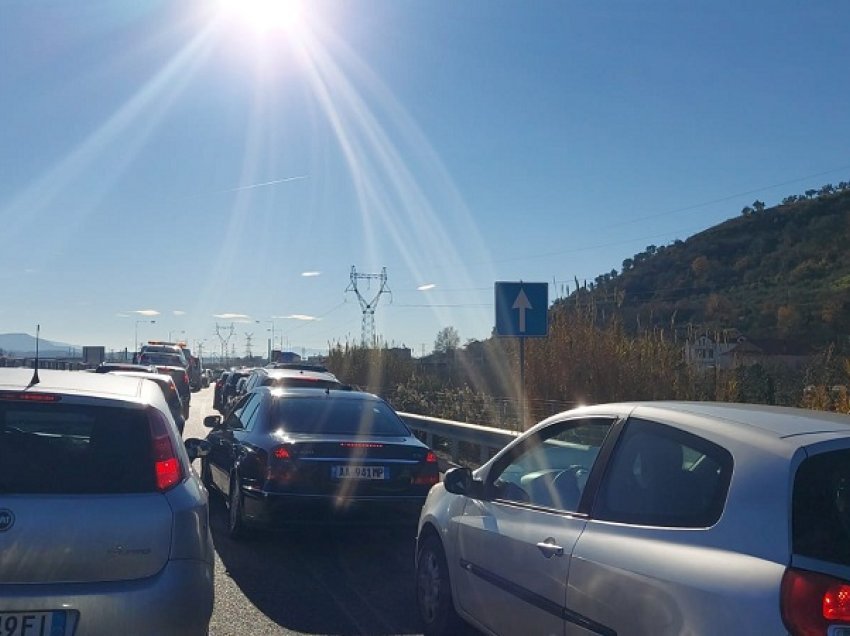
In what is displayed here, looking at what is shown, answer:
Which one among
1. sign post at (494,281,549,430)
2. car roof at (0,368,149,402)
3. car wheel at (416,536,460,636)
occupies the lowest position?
car wheel at (416,536,460,636)

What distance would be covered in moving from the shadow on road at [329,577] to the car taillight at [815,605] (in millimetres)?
3433

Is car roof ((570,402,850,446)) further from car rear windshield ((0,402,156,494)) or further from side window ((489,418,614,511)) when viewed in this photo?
car rear windshield ((0,402,156,494))

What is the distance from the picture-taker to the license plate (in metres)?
3.75

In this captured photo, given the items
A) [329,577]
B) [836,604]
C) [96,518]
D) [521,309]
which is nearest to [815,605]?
[836,604]

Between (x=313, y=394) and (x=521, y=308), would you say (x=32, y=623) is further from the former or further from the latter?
(x=521, y=308)

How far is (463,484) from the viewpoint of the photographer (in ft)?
18.0

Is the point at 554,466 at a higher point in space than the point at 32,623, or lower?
higher

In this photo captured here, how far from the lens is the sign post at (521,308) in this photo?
39.4ft

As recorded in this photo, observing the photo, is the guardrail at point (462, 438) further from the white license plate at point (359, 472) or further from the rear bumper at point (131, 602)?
the rear bumper at point (131, 602)

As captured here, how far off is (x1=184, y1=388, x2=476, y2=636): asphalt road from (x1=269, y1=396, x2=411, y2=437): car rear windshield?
0.98 meters

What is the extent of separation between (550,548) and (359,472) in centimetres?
390

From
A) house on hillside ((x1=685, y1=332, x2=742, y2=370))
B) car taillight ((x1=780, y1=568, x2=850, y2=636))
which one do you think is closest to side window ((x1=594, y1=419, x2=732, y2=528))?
car taillight ((x1=780, y1=568, x2=850, y2=636))

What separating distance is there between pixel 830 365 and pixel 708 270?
42.1 m

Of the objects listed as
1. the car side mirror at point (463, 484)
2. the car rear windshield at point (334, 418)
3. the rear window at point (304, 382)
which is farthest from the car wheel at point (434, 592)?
the rear window at point (304, 382)
